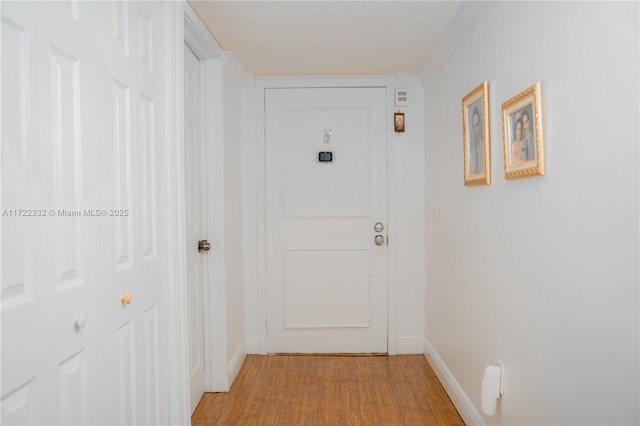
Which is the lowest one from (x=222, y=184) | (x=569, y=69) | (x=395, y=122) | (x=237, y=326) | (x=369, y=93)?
(x=237, y=326)

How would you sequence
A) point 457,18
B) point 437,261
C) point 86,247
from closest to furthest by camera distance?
point 86,247 < point 457,18 < point 437,261

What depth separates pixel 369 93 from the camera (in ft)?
11.2

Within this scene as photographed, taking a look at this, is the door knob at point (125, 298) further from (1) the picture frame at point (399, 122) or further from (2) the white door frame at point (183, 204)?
(1) the picture frame at point (399, 122)

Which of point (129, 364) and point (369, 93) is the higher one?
point (369, 93)

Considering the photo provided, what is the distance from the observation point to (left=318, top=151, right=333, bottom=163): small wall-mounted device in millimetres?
3398

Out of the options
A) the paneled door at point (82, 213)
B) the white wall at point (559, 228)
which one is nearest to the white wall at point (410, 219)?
A: the white wall at point (559, 228)

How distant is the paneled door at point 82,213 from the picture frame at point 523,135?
1.43m

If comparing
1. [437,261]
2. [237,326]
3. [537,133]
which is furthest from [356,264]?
[537,133]

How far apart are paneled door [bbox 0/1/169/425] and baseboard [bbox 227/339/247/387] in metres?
1.10

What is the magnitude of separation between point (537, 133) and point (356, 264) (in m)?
2.12

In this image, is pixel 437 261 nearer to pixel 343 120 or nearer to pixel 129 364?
pixel 343 120

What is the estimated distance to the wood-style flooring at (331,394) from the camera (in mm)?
2430

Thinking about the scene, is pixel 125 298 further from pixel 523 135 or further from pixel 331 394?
pixel 331 394

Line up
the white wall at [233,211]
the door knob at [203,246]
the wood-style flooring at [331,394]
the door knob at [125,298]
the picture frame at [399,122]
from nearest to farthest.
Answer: the door knob at [125,298], the wood-style flooring at [331,394], the door knob at [203,246], the white wall at [233,211], the picture frame at [399,122]
